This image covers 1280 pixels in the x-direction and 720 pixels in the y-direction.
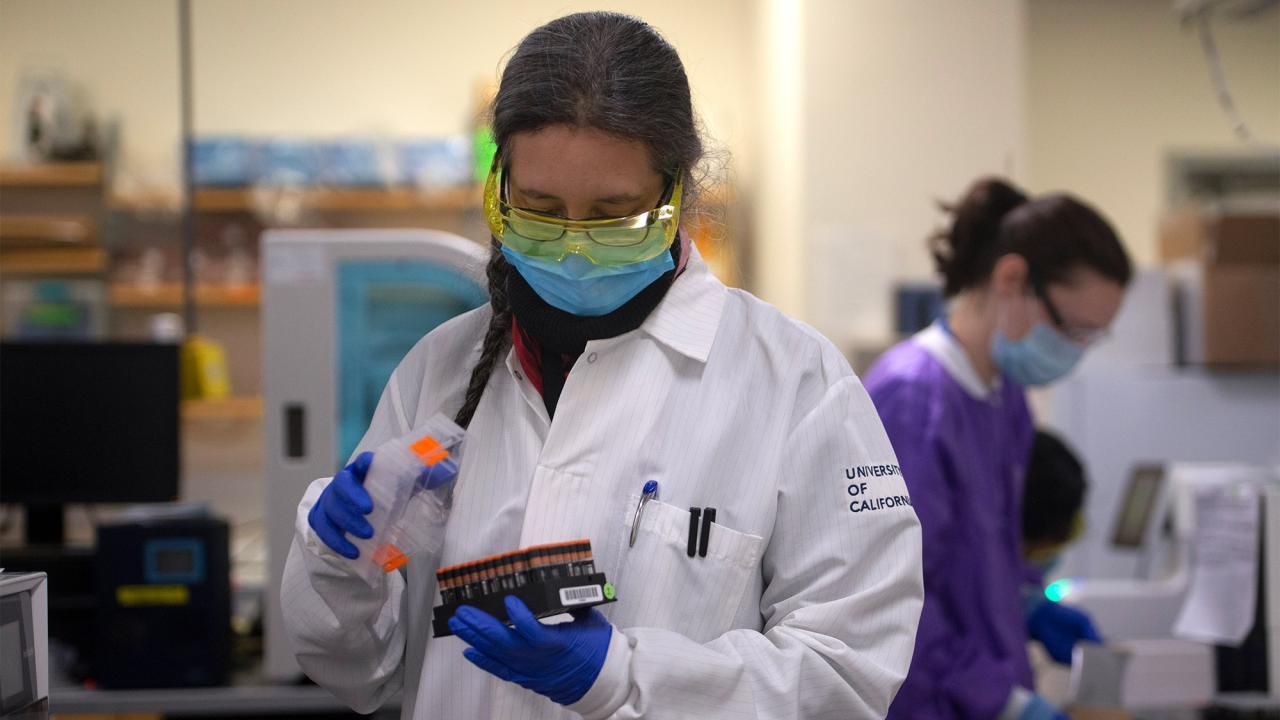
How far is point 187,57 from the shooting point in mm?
4785

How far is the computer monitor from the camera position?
2.53 meters

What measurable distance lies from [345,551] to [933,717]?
1114 millimetres

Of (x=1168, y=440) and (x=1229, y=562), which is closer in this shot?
(x=1229, y=562)

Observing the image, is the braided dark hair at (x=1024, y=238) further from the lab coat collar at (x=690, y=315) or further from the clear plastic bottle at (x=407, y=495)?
the clear plastic bottle at (x=407, y=495)

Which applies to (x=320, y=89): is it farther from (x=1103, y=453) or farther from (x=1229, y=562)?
(x=1229, y=562)

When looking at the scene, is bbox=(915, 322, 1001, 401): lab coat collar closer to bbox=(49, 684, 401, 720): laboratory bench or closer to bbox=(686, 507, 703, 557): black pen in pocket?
bbox=(686, 507, 703, 557): black pen in pocket

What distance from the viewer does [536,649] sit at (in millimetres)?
940

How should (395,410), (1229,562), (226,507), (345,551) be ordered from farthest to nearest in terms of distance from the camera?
1. (226,507)
2. (1229,562)
3. (395,410)
4. (345,551)

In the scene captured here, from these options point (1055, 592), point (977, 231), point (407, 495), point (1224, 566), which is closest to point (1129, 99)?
point (1055, 592)

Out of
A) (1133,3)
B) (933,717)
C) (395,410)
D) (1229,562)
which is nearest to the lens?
(395,410)

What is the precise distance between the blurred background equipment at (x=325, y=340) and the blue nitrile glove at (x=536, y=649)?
59.9 inches

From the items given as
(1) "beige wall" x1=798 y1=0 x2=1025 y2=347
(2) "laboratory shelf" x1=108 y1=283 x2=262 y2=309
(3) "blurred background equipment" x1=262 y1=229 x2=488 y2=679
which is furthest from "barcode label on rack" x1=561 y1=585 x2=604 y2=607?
(2) "laboratory shelf" x1=108 y1=283 x2=262 y2=309

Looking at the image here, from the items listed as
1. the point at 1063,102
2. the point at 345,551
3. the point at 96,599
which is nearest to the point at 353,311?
the point at 96,599

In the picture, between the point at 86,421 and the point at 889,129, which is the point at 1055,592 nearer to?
the point at 889,129
